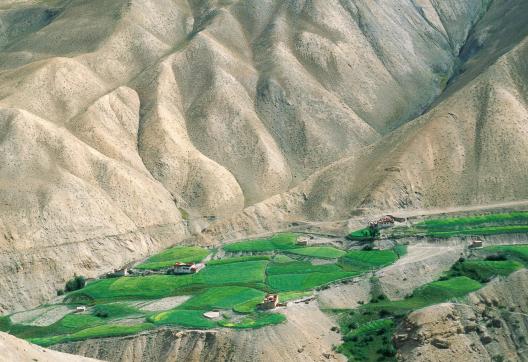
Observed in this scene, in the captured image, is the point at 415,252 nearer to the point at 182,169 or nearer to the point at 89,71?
the point at 182,169

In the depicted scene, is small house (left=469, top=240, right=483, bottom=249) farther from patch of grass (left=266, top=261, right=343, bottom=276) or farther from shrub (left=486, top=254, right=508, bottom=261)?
patch of grass (left=266, top=261, right=343, bottom=276)

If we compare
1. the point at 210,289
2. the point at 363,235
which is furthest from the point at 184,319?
the point at 363,235

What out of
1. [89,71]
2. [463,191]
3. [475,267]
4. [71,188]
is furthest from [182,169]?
[475,267]

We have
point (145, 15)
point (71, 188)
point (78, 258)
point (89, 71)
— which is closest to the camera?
point (78, 258)

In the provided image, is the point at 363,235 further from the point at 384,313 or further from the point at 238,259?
the point at 384,313

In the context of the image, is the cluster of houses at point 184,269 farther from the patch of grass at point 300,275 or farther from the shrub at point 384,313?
the shrub at point 384,313

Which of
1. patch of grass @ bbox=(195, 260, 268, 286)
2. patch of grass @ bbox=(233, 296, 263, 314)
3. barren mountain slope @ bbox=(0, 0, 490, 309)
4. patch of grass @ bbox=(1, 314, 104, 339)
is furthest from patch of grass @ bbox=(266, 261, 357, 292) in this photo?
barren mountain slope @ bbox=(0, 0, 490, 309)

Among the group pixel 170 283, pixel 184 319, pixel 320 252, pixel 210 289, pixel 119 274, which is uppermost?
pixel 184 319
